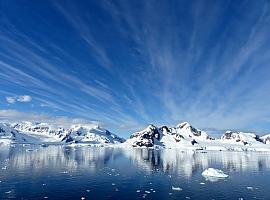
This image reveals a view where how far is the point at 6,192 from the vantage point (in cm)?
6800

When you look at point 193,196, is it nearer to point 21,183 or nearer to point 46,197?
point 46,197

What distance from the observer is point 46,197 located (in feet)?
213

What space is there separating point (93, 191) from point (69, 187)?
756 cm

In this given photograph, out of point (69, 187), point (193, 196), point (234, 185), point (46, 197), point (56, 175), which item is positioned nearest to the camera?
point (46, 197)

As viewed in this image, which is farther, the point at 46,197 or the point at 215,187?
the point at 215,187

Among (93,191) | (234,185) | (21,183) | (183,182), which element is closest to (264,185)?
(234,185)

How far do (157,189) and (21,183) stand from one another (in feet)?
121

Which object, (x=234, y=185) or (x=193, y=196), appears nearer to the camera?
(x=193, y=196)

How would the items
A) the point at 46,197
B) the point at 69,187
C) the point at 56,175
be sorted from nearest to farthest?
1. the point at 46,197
2. the point at 69,187
3. the point at 56,175

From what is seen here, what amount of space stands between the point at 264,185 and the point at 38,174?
2841 inches

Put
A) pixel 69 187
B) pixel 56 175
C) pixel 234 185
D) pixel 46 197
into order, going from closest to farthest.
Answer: pixel 46 197 < pixel 69 187 < pixel 234 185 < pixel 56 175

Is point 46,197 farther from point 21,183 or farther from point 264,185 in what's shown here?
point 264,185

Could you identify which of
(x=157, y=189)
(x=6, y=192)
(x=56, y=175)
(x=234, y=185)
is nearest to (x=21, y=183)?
(x=6, y=192)

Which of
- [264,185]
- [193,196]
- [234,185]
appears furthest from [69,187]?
[264,185]
